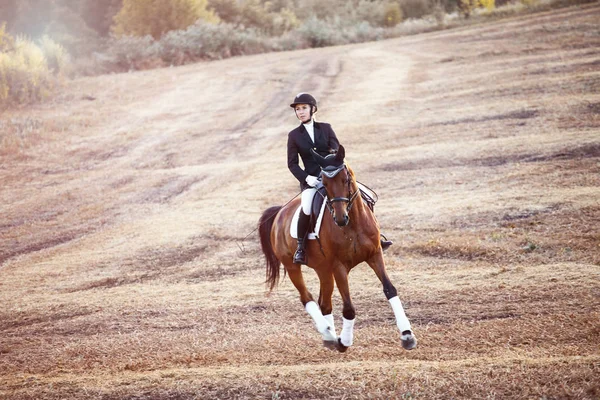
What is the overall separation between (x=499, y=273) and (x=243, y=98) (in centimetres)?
2331

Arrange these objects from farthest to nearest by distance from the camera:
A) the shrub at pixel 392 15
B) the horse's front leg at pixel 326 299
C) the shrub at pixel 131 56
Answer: the shrub at pixel 392 15 → the shrub at pixel 131 56 → the horse's front leg at pixel 326 299

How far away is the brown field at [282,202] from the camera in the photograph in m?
8.16

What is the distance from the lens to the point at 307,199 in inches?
334

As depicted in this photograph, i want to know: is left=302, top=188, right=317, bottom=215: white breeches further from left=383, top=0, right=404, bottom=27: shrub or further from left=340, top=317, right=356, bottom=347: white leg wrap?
left=383, top=0, right=404, bottom=27: shrub

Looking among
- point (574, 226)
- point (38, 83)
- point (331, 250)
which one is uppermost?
point (38, 83)

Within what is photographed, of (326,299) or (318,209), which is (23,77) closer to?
(318,209)

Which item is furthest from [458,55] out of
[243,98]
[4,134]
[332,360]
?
[332,360]

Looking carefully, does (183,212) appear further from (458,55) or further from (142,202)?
(458,55)

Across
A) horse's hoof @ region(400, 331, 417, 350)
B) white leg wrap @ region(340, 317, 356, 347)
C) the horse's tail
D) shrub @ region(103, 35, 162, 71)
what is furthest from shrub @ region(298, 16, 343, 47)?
horse's hoof @ region(400, 331, 417, 350)

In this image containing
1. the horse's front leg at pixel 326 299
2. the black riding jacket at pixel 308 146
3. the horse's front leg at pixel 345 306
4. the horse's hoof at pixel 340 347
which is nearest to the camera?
the horse's front leg at pixel 345 306

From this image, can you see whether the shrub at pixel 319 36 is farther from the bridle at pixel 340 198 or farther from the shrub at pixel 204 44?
the bridle at pixel 340 198

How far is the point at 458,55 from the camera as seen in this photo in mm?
35500

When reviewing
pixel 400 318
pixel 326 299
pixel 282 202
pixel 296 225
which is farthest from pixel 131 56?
pixel 400 318

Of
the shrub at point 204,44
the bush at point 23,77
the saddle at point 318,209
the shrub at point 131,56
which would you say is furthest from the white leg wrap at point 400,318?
the shrub at point 204,44
